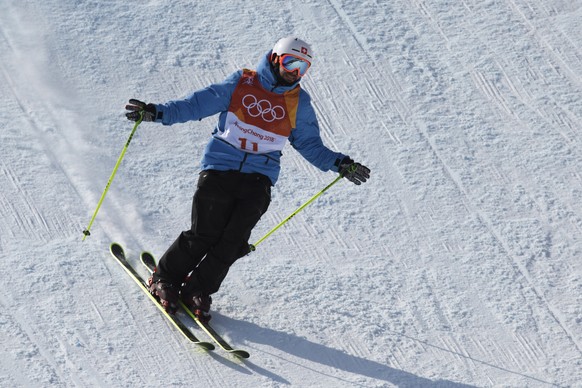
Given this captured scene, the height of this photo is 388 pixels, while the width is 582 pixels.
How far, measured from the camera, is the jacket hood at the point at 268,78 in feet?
22.9

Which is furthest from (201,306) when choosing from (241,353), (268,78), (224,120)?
(268,78)

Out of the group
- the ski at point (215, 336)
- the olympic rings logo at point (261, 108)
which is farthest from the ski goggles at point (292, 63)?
the ski at point (215, 336)

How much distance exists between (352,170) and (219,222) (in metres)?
0.88

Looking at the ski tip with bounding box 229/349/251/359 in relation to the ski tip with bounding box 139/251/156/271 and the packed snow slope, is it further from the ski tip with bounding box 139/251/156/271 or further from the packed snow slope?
the ski tip with bounding box 139/251/156/271

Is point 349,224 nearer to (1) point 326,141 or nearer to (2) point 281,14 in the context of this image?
(1) point 326,141

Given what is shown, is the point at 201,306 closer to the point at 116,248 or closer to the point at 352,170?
the point at 116,248

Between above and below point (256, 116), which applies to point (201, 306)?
below

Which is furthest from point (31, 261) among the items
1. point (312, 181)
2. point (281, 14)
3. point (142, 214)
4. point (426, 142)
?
point (281, 14)

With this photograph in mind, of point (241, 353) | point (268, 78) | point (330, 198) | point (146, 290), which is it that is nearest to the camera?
point (241, 353)

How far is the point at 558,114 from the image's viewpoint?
9.76 metres

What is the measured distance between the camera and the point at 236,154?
706cm

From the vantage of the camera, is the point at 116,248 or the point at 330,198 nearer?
the point at 116,248

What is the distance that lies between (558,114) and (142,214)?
3717 mm

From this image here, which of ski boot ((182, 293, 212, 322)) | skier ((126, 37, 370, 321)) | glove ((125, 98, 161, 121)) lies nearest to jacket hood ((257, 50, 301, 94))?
skier ((126, 37, 370, 321))
